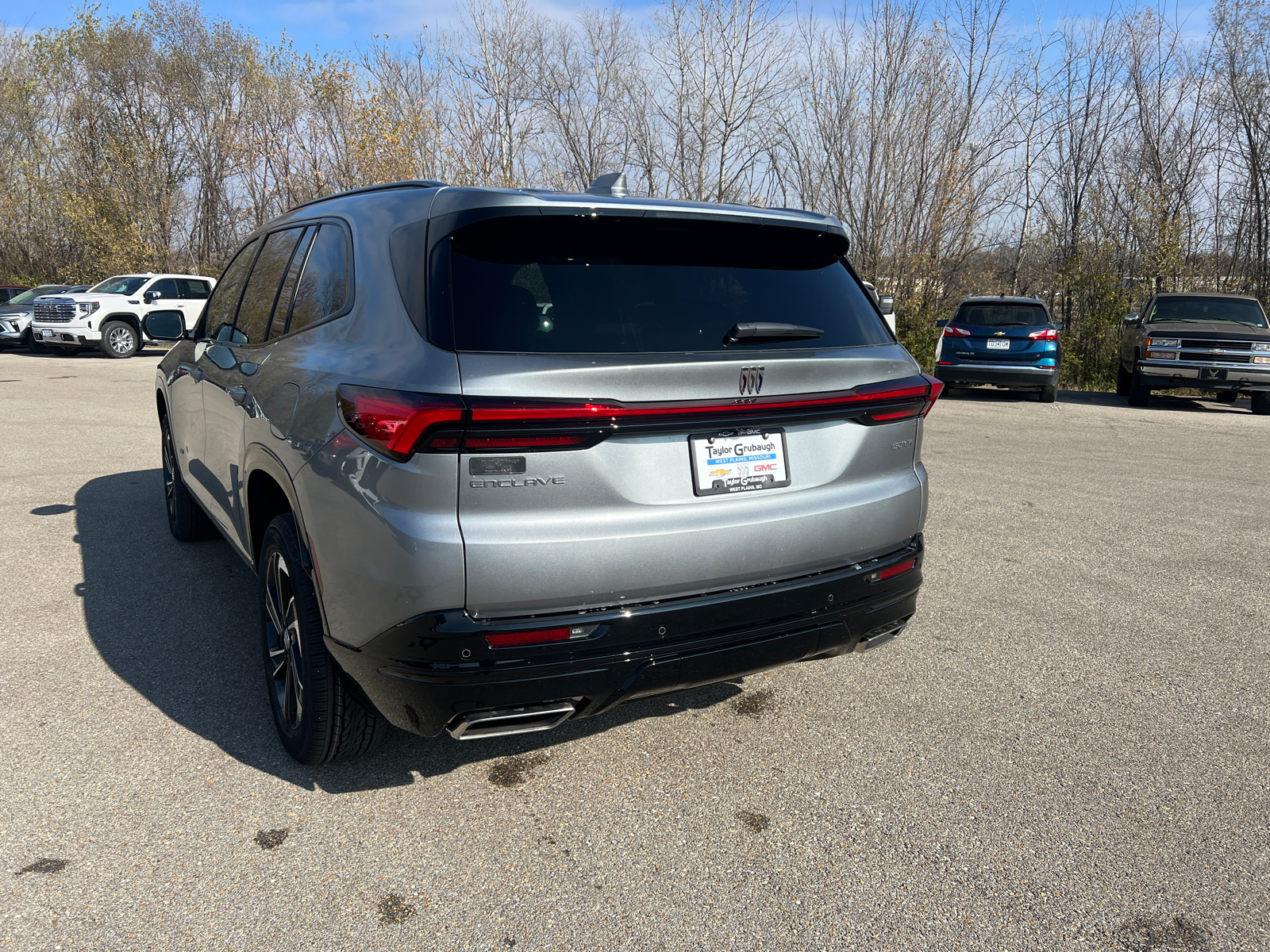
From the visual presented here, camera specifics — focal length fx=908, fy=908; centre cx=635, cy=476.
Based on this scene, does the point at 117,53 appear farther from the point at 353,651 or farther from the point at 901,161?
the point at 353,651

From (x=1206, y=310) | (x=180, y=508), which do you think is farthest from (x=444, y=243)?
(x=1206, y=310)

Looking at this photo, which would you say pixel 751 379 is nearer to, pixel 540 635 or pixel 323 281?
pixel 540 635

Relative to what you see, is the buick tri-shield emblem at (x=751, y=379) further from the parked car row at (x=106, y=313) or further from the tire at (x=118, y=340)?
the tire at (x=118, y=340)

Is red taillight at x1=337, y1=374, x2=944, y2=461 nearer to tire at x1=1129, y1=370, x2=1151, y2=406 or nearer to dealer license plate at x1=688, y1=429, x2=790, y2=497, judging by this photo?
dealer license plate at x1=688, y1=429, x2=790, y2=497

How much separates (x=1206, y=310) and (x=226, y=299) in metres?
16.4

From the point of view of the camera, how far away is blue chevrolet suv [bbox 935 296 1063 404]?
15.4m

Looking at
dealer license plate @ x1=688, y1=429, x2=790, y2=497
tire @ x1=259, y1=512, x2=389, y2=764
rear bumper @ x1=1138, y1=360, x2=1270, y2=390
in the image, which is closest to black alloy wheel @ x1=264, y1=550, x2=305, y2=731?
tire @ x1=259, y1=512, x2=389, y2=764

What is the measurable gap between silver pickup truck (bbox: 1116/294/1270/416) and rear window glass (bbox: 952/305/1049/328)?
67.7 inches

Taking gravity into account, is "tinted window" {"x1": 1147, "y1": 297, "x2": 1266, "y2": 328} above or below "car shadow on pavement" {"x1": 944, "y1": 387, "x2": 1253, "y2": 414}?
above

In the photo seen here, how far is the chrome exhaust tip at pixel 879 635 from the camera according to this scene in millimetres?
3084

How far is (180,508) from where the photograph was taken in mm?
5594

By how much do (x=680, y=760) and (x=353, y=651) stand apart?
124cm

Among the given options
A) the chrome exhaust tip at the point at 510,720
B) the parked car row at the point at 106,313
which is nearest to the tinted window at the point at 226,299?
the chrome exhaust tip at the point at 510,720

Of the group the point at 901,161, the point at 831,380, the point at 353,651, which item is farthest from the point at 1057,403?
the point at 353,651
